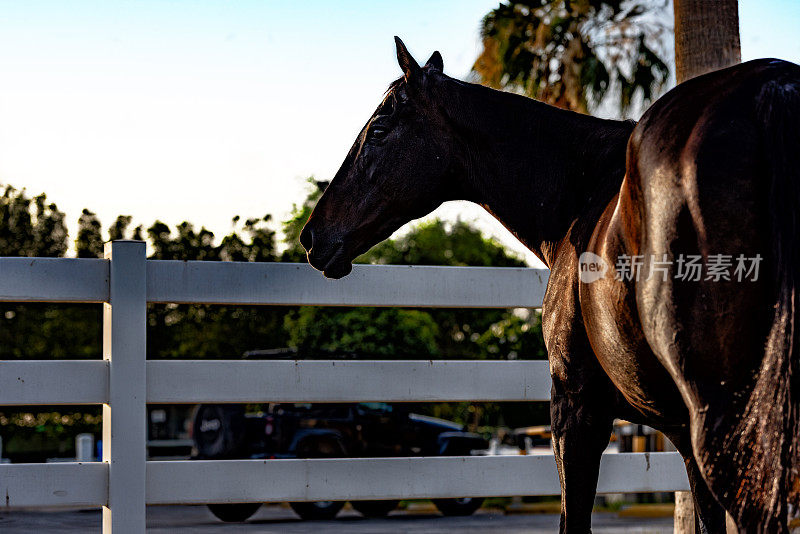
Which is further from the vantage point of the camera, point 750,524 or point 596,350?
point 596,350

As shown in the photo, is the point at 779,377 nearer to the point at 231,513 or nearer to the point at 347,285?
the point at 347,285

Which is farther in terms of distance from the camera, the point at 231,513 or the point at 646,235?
the point at 231,513

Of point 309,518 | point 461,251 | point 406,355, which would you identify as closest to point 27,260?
point 309,518

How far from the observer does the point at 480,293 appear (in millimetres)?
4688

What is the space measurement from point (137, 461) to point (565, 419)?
209 centimetres

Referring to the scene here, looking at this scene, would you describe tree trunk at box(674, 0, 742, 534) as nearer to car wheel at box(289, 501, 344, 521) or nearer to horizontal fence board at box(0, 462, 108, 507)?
horizontal fence board at box(0, 462, 108, 507)

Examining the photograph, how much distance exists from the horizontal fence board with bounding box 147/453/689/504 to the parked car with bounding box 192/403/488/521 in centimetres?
670

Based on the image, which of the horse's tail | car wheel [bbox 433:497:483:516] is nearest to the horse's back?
the horse's tail

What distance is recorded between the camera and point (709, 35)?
4.93 m

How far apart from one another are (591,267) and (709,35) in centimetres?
300

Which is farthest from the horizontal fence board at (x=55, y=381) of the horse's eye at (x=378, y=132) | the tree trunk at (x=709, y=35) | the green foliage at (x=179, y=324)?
the green foliage at (x=179, y=324)

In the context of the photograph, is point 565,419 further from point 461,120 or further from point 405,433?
point 405,433

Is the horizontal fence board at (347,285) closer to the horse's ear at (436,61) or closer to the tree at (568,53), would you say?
the horse's ear at (436,61)

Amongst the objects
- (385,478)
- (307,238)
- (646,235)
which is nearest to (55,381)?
(385,478)
